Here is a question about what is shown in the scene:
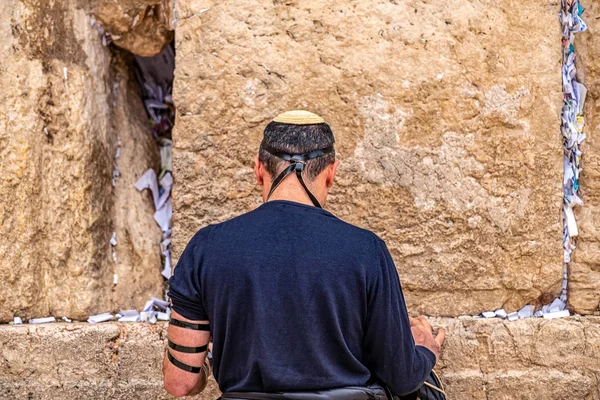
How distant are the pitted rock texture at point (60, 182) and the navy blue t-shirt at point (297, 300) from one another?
4.09 feet

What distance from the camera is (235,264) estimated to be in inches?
86.1

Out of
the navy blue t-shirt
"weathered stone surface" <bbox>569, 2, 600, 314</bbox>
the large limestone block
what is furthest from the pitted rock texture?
"weathered stone surface" <bbox>569, 2, 600, 314</bbox>

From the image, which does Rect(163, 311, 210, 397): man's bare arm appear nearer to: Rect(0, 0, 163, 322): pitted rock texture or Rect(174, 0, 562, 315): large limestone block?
Rect(174, 0, 562, 315): large limestone block

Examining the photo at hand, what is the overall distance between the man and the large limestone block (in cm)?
93

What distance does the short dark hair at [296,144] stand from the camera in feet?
7.59

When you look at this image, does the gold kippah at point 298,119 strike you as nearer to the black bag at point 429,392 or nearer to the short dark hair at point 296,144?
the short dark hair at point 296,144

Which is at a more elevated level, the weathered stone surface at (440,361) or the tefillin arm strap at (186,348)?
the tefillin arm strap at (186,348)

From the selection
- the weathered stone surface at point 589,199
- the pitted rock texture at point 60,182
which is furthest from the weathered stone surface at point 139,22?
the weathered stone surface at point 589,199

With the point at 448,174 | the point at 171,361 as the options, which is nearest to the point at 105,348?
the point at 171,361

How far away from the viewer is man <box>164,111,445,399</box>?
2.17m

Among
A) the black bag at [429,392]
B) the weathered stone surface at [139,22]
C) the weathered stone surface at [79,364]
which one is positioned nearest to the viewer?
the black bag at [429,392]

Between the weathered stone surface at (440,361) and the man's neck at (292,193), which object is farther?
the weathered stone surface at (440,361)

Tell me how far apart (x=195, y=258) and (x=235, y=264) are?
14 centimetres

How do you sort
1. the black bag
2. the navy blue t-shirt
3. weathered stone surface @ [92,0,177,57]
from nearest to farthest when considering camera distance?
the navy blue t-shirt → the black bag → weathered stone surface @ [92,0,177,57]
